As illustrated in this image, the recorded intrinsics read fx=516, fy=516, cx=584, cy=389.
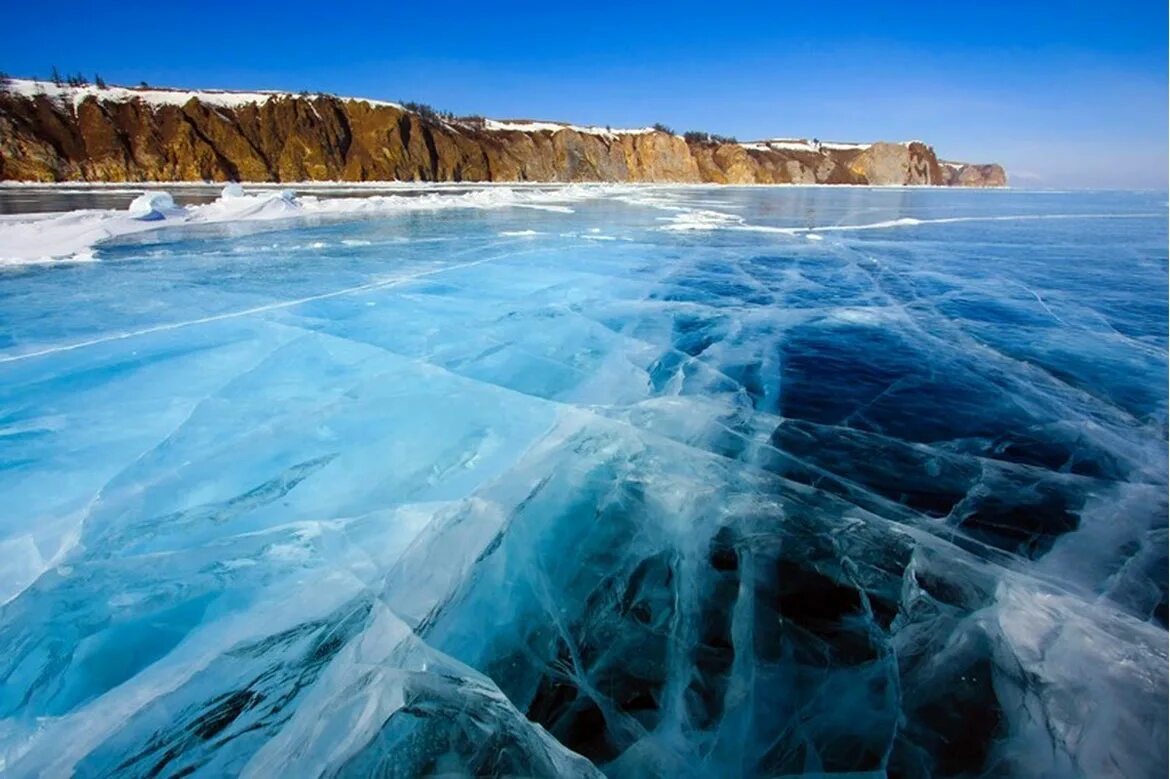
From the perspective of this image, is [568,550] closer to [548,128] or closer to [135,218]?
[135,218]

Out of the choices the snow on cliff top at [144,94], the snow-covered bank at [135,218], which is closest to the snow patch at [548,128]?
the snow on cliff top at [144,94]

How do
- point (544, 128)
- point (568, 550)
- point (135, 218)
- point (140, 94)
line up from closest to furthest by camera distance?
1. point (568, 550)
2. point (135, 218)
3. point (140, 94)
4. point (544, 128)

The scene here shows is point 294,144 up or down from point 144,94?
down

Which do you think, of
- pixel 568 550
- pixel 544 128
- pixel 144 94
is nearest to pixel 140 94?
pixel 144 94

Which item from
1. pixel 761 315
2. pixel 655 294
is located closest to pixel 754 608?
pixel 761 315

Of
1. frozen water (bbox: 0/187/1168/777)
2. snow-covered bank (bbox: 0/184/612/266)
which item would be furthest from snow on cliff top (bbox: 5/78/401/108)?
frozen water (bbox: 0/187/1168/777)

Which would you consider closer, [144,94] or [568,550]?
[568,550]

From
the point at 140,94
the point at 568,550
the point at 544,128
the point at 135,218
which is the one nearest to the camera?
the point at 568,550

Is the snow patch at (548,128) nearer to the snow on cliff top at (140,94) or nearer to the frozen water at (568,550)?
the snow on cliff top at (140,94)
